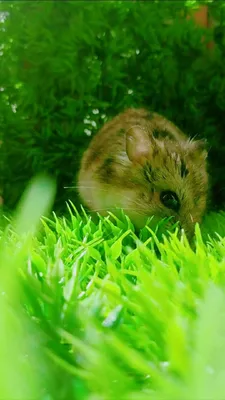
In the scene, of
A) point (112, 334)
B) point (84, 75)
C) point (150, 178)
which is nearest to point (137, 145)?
point (150, 178)

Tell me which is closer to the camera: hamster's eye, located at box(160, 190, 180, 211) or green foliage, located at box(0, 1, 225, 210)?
hamster's eye, located at box(160, 190, 180, 211)

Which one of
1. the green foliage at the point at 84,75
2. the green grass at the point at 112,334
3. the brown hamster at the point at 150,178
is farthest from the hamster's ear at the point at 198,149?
the green grass at the point at 112,334

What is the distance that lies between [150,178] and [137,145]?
182 millimetres

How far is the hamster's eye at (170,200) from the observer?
235 cm

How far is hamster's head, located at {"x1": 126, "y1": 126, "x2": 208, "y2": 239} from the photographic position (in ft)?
7.73

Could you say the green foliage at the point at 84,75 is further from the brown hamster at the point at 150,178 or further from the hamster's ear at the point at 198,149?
the hamster's ear at the point at 198,149

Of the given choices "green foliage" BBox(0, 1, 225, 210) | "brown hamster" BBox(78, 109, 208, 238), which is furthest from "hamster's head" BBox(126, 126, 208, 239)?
"green foliage" BBox(0, 1, 225, 210)

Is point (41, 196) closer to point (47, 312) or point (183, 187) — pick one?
point (183, 187)

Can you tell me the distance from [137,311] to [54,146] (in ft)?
8.01

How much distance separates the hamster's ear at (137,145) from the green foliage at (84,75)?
0.89 metres

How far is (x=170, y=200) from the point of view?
7.70ft

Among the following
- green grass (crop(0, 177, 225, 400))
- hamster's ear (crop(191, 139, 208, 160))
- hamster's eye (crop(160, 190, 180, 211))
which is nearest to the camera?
green grass (crop(0, 177, 225, 400))

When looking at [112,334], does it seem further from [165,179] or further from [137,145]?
[137,145]

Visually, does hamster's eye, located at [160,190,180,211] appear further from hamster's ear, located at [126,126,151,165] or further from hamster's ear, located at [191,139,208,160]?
hamster's ear, located at [191,139,208,160]
